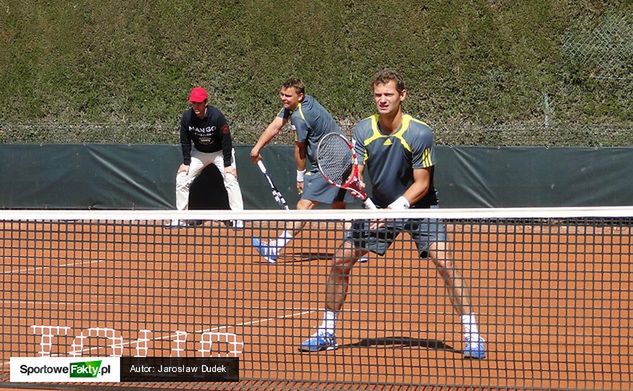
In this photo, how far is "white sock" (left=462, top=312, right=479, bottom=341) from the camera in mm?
5973

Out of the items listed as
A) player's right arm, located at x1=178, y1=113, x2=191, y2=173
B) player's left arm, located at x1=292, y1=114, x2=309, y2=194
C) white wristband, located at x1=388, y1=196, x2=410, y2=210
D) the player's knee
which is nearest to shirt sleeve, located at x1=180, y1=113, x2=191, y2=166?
player's right arm, located at x1=178, y1=113, x2=191, y2=173

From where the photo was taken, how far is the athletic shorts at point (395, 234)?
609 centimetres

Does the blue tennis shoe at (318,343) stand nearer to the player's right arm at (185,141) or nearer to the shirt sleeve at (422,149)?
the shirt sleeve at (422,149)

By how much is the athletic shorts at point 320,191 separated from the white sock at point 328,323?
3557 millimetres

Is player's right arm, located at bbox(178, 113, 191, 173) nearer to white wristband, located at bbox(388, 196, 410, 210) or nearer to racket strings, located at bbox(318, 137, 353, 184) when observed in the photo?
racket strings, located at bbox(318, 137, 353, 184)

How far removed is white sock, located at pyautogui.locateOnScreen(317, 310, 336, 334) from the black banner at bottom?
0.87 metres

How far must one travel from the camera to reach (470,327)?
236 inches

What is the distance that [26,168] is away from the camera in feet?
51.4

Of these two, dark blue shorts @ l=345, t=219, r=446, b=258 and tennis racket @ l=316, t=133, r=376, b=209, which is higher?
tennis racket @ l=316, t=133, r=376, b=209

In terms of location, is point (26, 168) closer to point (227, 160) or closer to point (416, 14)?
point (227, 160)

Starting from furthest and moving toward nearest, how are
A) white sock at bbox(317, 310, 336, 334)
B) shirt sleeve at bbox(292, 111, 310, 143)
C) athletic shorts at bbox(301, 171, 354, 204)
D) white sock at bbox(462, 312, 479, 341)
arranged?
shirt sleeve at bbox(292, 111, 310, 143)
athletic shorts at bbox(301, 171, 354, 204)
white sock at bbox(317, 310, 336, 334)
white sock at bbox(462, 312, 479, 341)

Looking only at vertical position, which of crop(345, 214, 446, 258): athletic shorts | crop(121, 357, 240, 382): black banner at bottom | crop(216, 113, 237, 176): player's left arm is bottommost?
crop(121, 357, 240, 382): black banner at bottom

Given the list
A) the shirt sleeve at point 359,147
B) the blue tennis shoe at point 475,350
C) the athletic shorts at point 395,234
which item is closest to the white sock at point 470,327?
the blue tennis shoe at point 475,350

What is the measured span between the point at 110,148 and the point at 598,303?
9.12m
